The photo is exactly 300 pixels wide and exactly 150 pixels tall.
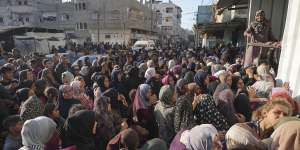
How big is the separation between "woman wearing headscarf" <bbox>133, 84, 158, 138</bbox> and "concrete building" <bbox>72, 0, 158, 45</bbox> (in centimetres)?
3949

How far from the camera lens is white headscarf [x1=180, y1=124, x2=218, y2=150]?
8.75 feet

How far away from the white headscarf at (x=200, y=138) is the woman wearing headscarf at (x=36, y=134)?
1.47 metres

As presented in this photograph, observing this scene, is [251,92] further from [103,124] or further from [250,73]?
[103,124]

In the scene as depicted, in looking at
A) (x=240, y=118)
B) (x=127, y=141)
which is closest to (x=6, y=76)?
(x=127, y=141)

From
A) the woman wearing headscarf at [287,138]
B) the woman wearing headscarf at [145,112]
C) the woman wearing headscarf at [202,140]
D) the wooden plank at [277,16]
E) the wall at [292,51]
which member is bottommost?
the woman wearing headscarf at [145,112]

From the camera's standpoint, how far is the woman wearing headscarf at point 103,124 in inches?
137

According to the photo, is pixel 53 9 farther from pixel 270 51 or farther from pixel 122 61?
pixel 270 51

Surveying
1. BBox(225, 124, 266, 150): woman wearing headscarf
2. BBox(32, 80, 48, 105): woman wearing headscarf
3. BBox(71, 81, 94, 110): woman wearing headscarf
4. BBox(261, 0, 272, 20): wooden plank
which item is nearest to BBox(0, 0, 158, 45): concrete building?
BBox(261, 0, 272, 20): wooden plank

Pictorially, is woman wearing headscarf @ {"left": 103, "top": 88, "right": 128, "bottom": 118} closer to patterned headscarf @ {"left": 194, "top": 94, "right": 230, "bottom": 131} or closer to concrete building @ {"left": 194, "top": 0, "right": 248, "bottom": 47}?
patterned headscarf @ {"left": 194, "top": 94, "right": 230, "bottom": 131}

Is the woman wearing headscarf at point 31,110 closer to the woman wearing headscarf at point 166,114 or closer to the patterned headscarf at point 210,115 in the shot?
the woman wearing headscarf at point 166,114

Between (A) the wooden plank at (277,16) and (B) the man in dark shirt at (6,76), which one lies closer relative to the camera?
(B) the man in dark shirt at (6,76)

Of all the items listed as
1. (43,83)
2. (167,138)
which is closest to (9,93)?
(43,83)

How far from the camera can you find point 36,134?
2.94m

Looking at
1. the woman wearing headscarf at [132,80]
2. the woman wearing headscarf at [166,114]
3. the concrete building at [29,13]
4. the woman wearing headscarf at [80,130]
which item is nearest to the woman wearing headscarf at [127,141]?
the woman wearing headscarf at [80,130]
